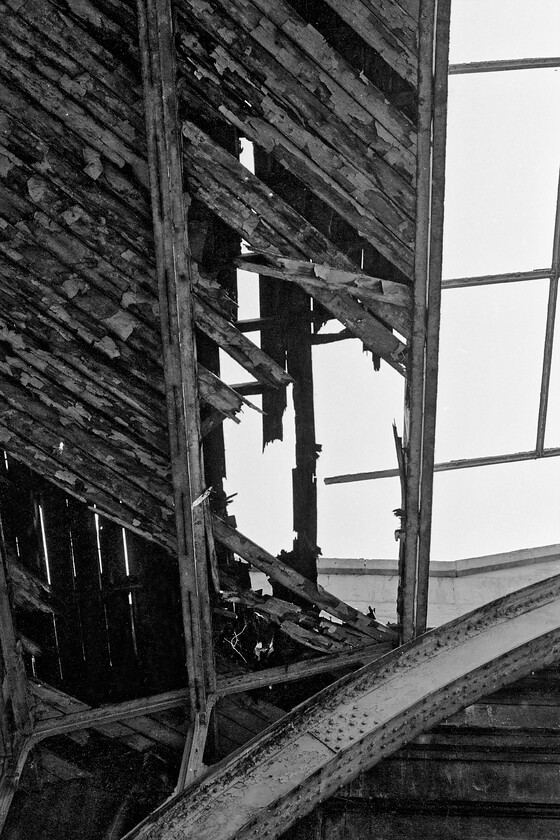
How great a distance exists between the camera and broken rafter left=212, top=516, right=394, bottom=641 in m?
5.54

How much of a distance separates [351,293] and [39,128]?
1.83m

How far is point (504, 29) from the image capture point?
5070mm

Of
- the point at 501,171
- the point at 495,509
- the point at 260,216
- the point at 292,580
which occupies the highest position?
Answer: the point at 501,171

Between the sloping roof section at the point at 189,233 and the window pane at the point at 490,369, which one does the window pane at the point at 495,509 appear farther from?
the sloping roof section at the point at 189,233

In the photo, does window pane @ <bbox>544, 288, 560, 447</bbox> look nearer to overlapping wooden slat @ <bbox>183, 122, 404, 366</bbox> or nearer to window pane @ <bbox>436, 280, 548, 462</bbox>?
window pane @ <bbox>436, 280, 548, 462</bbox>

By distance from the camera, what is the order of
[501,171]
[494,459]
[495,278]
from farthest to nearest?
[494,459] < [495,278] < [501,171]

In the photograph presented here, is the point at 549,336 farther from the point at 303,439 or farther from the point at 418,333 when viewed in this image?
the point at 303,439

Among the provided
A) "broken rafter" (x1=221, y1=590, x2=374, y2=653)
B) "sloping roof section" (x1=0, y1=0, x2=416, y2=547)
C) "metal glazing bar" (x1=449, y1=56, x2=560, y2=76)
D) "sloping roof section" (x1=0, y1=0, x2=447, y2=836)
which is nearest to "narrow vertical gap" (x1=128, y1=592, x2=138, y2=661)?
"sloping roof section" (x1=0, y1=0, x2=447, y2=836)

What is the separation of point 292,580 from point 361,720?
1538 millimetres

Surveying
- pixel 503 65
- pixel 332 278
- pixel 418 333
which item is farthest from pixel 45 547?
pixel 503 65

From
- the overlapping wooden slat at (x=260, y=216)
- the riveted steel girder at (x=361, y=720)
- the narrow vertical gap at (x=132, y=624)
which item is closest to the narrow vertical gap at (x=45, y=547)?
the narrow vertical gap at (x=132, y=624)

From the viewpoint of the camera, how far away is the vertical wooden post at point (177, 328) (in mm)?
4309

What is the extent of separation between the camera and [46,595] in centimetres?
568

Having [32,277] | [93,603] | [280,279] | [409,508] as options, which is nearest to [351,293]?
[280,279]
